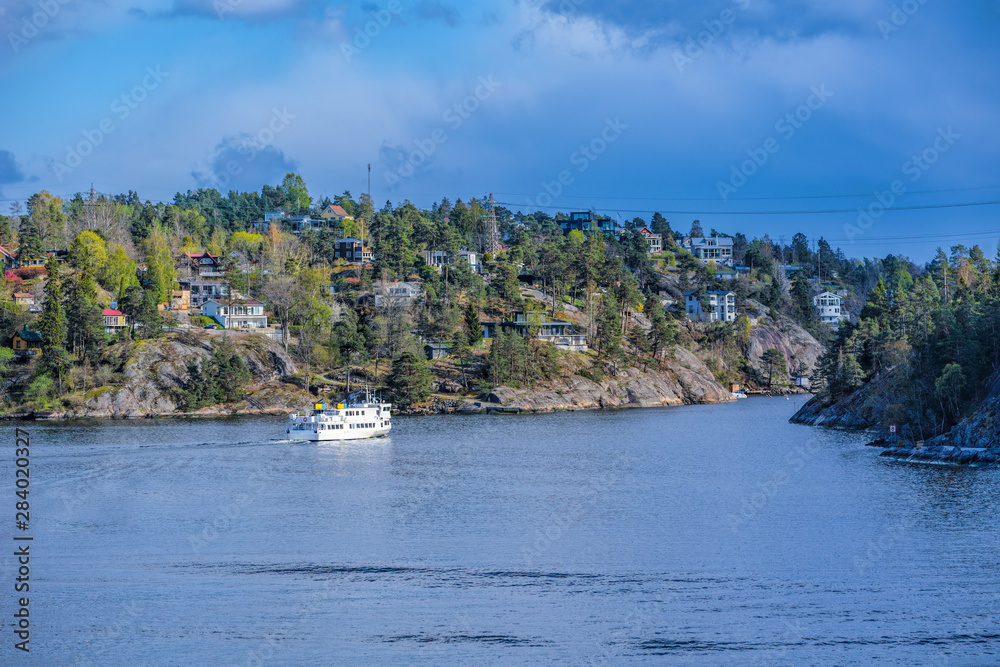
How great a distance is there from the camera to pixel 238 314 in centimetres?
13200

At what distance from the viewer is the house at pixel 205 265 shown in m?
149

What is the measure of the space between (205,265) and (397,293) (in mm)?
33533

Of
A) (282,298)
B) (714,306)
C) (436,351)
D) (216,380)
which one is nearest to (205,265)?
(282,298)

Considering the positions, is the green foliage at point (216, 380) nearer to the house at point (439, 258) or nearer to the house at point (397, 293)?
the house at point (397, 293)

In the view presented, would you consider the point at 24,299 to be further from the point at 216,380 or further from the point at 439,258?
the point at 439,258

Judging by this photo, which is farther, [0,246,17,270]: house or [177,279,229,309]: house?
[177,279,229,309]: house

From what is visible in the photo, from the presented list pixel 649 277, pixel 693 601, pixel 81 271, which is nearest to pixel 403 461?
pixel 693 601

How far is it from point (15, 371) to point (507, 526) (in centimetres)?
8974

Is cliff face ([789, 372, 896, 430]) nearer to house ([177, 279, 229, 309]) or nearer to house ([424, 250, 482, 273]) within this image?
house ([424, 250, 482, 273])

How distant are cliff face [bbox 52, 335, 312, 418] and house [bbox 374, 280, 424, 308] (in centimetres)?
2125

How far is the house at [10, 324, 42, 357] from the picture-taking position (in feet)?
379

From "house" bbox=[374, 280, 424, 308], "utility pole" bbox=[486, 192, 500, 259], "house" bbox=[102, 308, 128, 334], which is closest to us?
"house" bbox=[102, 308, 128, 334]

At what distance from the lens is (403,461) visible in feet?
234

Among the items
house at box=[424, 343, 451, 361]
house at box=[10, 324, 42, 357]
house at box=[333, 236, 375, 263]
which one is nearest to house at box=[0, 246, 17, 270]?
house at box=[10, 324, 42, 357]
